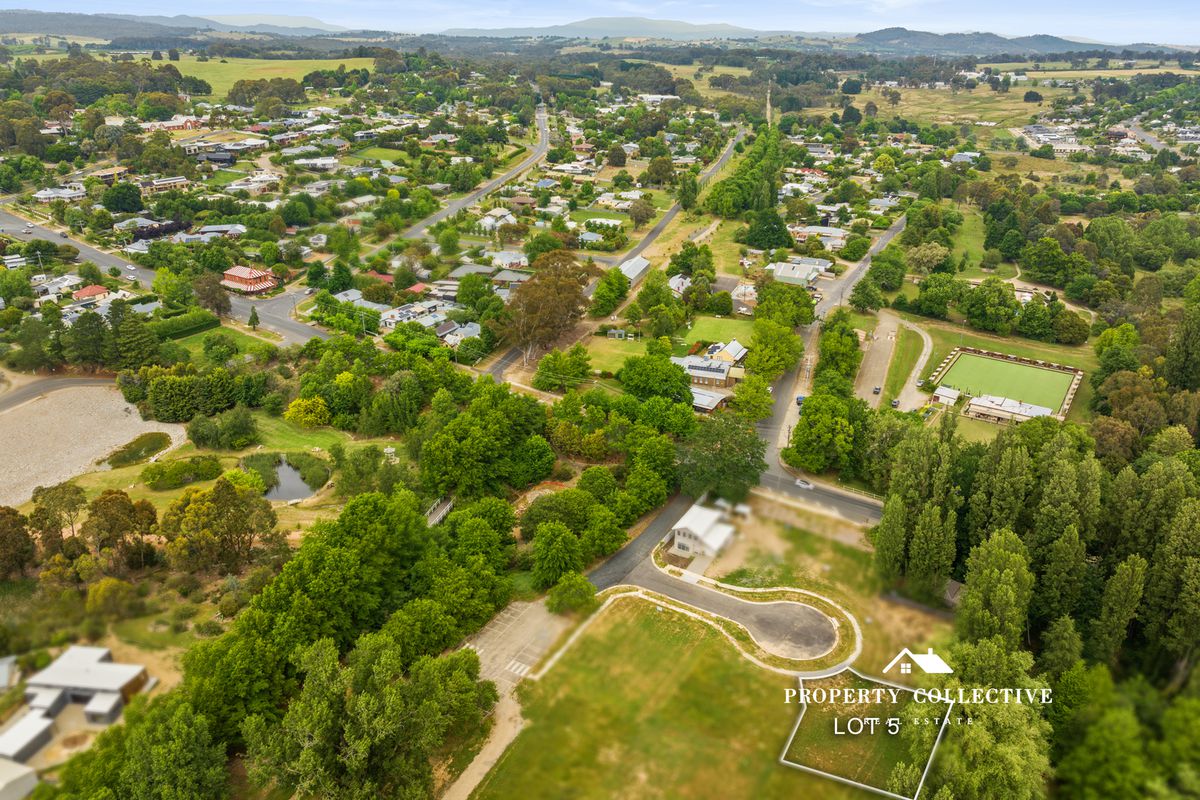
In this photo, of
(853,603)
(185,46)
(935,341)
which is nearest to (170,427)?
(853,603)

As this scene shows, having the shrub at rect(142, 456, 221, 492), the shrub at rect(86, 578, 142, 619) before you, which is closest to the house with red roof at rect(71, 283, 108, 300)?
the shrub at rect(142, 456, 221, 492)

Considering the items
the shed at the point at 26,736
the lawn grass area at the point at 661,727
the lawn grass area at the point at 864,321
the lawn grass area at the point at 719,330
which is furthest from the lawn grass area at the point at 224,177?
the shed at the point at 26,736

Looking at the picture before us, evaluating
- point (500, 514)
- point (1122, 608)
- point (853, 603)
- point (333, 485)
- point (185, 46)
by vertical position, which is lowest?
point (333, 485)

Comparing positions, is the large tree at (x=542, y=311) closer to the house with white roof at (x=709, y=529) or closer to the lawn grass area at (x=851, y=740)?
the house with white roof at (x=709, y=529)

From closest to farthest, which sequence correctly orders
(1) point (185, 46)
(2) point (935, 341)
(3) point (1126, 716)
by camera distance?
(3) point (1126, 716) → (2) point (935, 341) → (1) point (185, 46)

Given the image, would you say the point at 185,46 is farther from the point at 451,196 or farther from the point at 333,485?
the point at 333,485

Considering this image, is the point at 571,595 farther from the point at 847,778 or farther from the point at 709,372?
the point at 709,372
